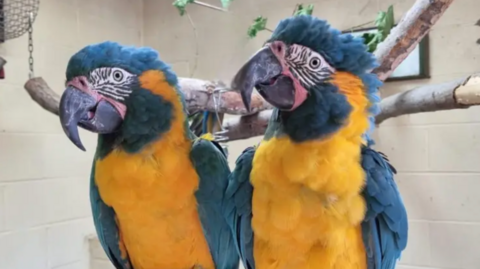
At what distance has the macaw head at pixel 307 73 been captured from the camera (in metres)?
0.89

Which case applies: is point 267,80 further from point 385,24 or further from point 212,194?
point 385,24

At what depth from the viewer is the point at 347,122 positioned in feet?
3.01

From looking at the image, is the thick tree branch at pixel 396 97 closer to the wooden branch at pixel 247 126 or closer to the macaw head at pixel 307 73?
the wooden branch at pixel 247 126

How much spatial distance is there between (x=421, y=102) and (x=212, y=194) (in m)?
0.77

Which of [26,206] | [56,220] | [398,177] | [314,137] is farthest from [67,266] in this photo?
[314,137]

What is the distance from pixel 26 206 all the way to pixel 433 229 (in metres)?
1.62

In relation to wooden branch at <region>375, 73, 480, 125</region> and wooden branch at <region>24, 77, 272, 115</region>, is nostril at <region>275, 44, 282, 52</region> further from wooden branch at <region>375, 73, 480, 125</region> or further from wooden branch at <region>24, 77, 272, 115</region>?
wooden branch at <region>375, 73, 480, 125</region>

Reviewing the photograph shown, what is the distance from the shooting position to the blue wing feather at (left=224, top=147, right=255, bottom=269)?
1.02 meters

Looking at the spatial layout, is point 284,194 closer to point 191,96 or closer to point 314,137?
point 314,137

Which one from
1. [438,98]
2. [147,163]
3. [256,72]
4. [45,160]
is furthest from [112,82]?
[45,160]

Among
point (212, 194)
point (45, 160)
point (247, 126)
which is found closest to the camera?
point (212, 194)

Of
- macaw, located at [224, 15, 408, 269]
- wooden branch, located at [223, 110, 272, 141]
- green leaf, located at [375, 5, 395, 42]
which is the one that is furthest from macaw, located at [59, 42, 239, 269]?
green leaf, located at [375, 5, 395, 42]

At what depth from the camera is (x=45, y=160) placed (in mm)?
2115

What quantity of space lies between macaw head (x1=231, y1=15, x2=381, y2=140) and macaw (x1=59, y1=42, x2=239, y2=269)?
23cm
